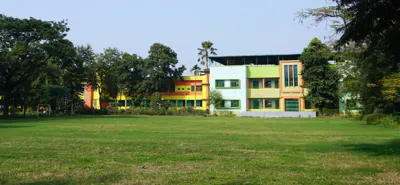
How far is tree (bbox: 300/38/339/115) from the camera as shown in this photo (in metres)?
67.4

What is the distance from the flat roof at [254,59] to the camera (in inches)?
3051

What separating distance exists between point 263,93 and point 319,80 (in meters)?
12.7

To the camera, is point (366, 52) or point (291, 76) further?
point (291, 76)

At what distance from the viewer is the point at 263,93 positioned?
253 feet

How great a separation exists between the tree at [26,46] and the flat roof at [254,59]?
34.5 metres

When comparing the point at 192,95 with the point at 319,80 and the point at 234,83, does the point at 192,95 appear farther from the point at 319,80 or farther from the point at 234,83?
the point at 319,80

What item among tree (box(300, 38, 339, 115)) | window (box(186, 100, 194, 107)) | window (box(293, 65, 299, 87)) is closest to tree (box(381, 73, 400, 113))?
tree (box(300, 38, 339, 115))

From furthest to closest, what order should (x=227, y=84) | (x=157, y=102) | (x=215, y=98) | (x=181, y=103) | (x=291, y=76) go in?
1. (x=181, y=103)
2. (x=157, y=102)
3. (x=227, y=84)
4. (x=215, y=98)
5. (x=291, y=76)

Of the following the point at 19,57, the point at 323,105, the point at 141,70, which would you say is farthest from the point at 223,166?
the point at 141,70

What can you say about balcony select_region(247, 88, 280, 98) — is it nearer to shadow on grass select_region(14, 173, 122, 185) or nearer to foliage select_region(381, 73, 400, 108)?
foliage select_region(381, 73, 400, 108)

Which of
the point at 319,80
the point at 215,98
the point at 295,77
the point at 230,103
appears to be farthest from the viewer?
the point at 230,103

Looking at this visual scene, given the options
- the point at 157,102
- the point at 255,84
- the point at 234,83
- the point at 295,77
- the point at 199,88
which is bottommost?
the point at 157,102

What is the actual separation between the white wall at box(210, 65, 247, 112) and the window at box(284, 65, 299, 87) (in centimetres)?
807

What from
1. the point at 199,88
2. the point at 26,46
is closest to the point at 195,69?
the point at 199,88
